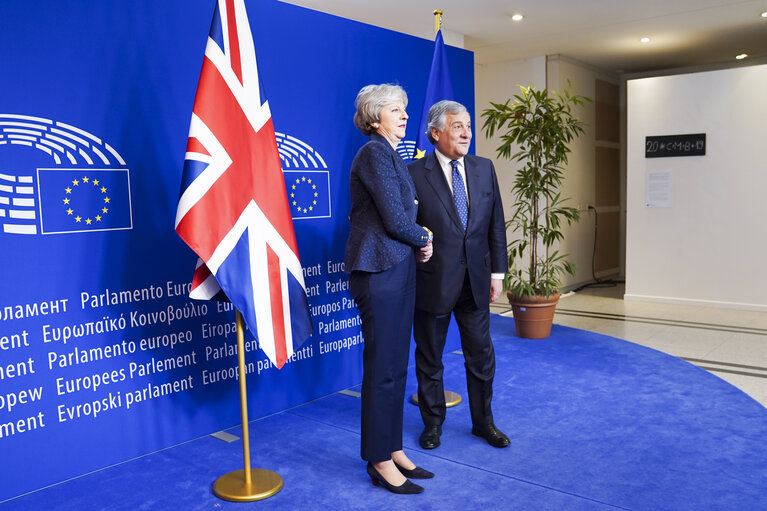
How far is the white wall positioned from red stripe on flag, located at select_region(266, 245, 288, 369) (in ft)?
17.8

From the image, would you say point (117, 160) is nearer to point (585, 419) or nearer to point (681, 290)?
point (585, 419)

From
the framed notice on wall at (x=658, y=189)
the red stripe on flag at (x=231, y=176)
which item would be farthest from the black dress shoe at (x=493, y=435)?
the framed notice on wall at (x=658, y=189)

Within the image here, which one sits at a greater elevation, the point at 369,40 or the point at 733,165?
the point at 369,40

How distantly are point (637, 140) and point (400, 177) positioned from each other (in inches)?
209

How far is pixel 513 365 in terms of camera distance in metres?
4.38

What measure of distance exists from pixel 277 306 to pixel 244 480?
0.72 metres

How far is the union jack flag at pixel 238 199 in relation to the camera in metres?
2.43

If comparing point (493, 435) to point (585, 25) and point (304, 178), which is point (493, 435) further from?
point (585, 25)

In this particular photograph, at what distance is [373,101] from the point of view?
2514mm

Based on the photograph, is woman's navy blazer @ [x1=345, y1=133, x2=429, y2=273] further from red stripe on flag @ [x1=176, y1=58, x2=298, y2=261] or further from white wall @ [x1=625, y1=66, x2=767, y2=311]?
white wall @ [x1=625, y1=66, x2=767, y2=311]

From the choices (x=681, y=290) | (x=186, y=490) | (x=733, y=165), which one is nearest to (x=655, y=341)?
(x=681, y=290)

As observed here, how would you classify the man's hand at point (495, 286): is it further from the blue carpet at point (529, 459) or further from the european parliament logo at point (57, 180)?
the european parliament logo at point (57, 180)

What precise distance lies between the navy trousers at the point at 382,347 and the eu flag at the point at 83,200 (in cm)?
112

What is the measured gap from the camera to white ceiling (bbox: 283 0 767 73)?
554cm
